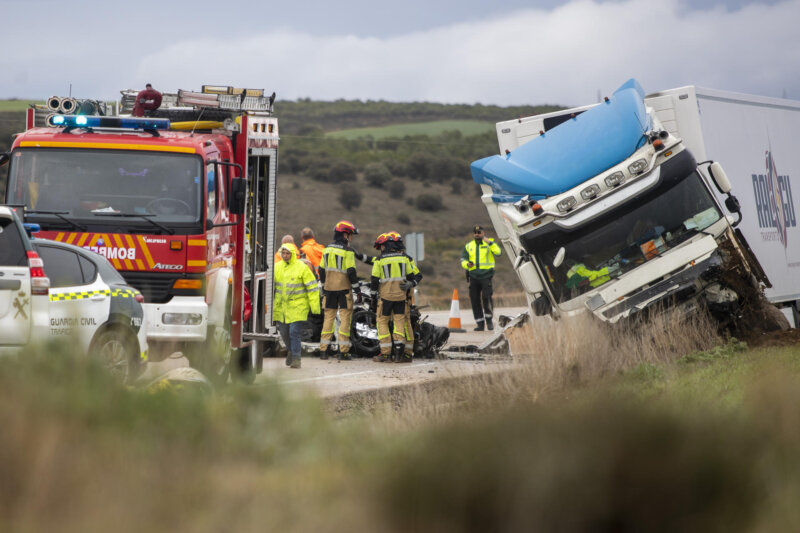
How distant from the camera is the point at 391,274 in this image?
16.3m

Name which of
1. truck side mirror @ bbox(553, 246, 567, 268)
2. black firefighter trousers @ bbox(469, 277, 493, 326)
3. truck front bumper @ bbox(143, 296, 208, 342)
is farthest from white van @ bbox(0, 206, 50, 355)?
black firefighter trousers @ bbox(469, 277, 493, 326)

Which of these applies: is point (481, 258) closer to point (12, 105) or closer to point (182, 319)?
point (182, 319)

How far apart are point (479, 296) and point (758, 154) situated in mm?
7193

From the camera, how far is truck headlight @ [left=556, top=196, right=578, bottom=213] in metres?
12.8

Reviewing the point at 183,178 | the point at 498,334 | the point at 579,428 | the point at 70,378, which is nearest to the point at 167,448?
the point at 70,378

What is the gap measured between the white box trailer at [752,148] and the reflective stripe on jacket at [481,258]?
6.10 meters

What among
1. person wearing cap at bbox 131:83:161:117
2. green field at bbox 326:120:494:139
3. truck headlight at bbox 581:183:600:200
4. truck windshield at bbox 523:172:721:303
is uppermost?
green field at bbox 326:120:494:139

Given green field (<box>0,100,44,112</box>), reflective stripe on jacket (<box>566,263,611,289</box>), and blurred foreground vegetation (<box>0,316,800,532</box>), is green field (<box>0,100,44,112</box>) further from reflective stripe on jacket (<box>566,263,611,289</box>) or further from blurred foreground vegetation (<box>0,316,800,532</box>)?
blurred foreground vegetation (<box>0,316,800,532</box>)

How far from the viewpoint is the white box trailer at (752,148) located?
14391mm

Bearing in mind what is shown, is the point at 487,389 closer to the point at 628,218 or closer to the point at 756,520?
the point at 628,218

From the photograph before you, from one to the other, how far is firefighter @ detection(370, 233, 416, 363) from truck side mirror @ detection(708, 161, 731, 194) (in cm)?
493

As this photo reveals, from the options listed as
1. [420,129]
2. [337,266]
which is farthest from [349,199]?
[337,266]

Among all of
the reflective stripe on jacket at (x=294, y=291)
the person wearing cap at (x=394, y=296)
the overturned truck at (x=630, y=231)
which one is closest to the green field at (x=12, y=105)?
the person wearing cap at (x=394, y=296)

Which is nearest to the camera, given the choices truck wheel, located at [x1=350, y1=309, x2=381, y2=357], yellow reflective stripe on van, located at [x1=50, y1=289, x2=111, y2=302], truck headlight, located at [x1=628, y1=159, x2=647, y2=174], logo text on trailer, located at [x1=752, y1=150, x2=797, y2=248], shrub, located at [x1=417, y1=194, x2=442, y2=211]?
yellow reflective stripe on van, located at [x1=50, y1=289, x2=111, y2=302]
